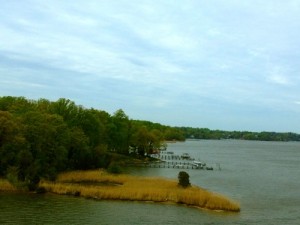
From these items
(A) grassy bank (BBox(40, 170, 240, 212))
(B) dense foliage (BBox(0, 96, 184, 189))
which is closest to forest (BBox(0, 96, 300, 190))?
(B) dense foliage (BBox(0, 96, 184, 189))

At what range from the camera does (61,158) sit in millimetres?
67500

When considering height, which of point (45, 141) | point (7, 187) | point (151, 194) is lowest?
point (7, 187)

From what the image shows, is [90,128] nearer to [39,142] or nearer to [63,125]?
[63,125]

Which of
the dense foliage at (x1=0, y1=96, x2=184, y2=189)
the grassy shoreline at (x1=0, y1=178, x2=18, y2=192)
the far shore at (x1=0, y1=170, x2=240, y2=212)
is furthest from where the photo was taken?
the dense foliage at (x1=0, y1=96, x2=184, y2=189)

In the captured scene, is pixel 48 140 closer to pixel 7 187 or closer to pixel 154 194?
pixel 7 187

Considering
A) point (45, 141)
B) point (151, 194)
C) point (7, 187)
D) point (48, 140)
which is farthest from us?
point (48, 140)

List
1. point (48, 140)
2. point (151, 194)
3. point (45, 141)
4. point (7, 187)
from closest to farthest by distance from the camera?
point (151, 194)
point (7, 187)
point (45, 141)
point (48, 140)

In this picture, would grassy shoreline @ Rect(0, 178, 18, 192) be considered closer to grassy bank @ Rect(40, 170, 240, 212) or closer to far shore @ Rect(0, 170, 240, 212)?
far shore @ Rect(0, 170, 240, 212)

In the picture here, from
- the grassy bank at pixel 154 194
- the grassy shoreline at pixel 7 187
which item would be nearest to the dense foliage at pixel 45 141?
the grassy shoreline at pixel 7 187

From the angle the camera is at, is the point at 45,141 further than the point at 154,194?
Yes

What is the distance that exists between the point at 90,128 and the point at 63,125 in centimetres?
2302

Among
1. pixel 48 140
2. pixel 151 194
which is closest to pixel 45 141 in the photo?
pixel 48 140

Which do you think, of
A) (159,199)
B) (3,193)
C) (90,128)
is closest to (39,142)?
(3,193)

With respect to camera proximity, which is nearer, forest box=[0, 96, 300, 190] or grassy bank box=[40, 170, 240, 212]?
grassy bank box=[40, 170, 240, 212]
